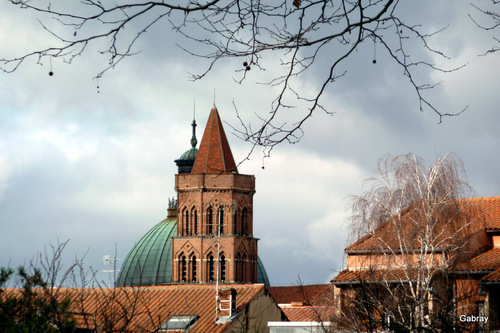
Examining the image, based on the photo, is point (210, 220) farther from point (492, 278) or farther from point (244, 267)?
point (492, 278)

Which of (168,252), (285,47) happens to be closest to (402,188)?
(285,47)

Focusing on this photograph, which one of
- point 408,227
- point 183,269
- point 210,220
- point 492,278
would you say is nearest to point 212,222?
point 210,220

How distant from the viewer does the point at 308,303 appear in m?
20.5

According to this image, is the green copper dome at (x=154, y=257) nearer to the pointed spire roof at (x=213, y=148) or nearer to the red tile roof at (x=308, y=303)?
the pointed spire roof at (x=213, y=148)

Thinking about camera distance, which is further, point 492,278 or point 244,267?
point 244,267

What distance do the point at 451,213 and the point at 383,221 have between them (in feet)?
7.15

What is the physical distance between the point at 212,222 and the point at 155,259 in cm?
1254

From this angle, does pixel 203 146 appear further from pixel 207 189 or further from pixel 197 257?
pixel 197 257

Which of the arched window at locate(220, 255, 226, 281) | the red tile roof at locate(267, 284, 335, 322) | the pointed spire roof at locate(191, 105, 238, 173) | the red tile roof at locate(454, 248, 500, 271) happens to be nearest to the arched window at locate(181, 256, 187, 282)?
the arched window at locate(220, 255, 226, 281)

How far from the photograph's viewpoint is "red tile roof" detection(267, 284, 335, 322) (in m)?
31.3

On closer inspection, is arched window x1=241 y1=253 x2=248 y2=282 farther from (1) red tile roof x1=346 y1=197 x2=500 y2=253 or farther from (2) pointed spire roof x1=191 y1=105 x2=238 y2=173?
(1) red tile roof x1=346 y1=197 x2=500 y2=253

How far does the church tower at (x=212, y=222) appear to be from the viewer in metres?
88.9

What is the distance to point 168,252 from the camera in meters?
101

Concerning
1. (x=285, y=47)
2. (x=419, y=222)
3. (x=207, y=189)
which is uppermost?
(x=207, y=189)
